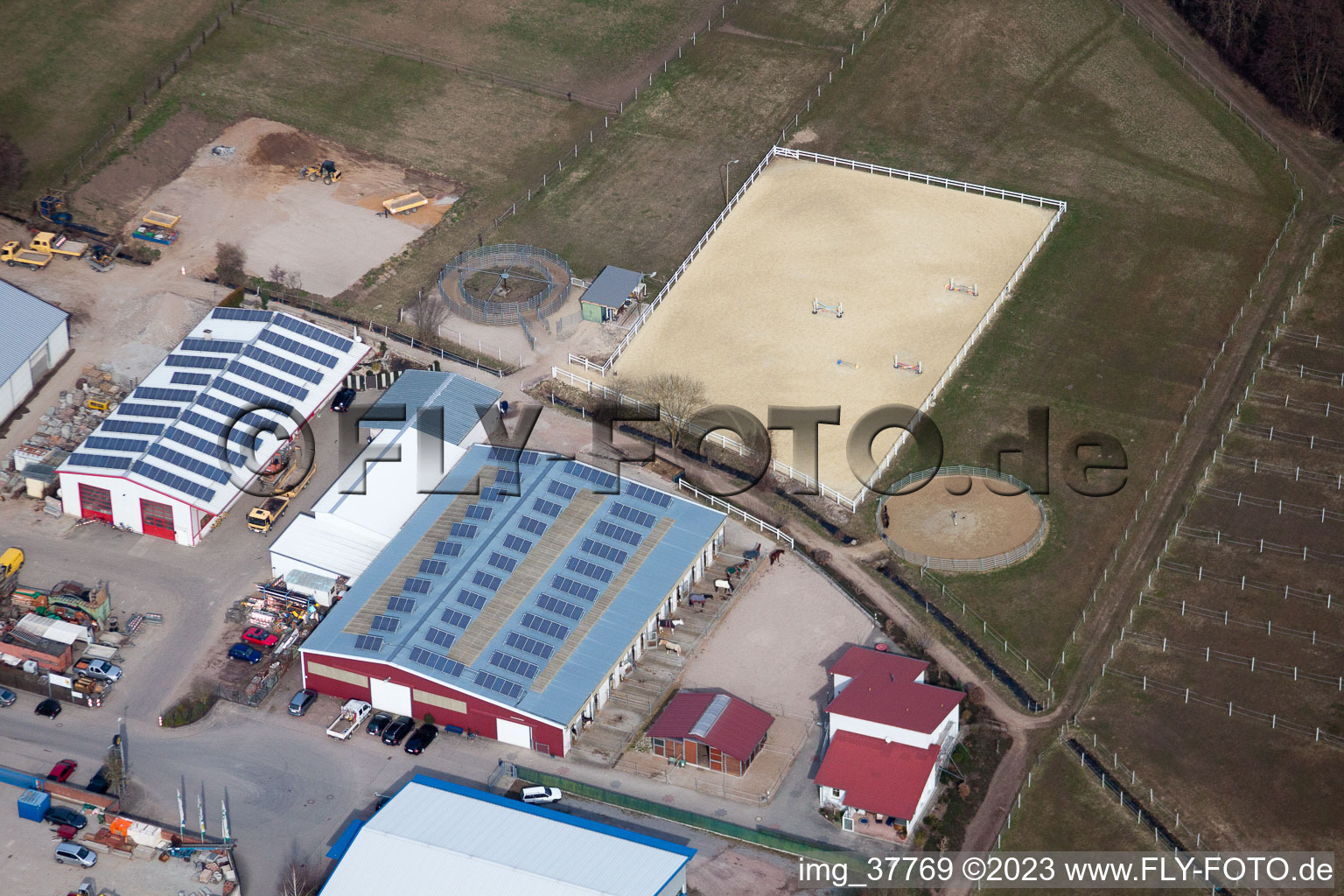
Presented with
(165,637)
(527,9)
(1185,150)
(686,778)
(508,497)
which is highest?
(527,9)

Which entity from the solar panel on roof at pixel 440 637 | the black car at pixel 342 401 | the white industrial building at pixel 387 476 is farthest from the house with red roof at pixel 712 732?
the black car at pixel 342 401

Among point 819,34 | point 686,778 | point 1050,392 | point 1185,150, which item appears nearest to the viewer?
point 686,778

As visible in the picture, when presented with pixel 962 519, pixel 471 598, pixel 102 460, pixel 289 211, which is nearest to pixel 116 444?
pixel 102 460

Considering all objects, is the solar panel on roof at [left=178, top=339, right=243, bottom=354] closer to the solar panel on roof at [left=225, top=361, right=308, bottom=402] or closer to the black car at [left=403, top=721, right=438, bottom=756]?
the solar panel on roof at [left=225, top=361, right=308, bottom=402]

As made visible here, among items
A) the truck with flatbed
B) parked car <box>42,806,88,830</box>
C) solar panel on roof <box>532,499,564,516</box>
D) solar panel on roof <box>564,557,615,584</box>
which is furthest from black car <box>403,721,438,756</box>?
parked car <box>42,806,88,830</box>

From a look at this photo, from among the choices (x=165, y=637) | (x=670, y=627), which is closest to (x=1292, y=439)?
(x=670, y=627)

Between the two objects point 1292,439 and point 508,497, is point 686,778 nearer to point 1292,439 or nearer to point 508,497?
point 508,497

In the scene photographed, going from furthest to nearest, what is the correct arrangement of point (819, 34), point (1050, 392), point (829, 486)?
point (819, 34), point (1050, 392), point (829, 486)
